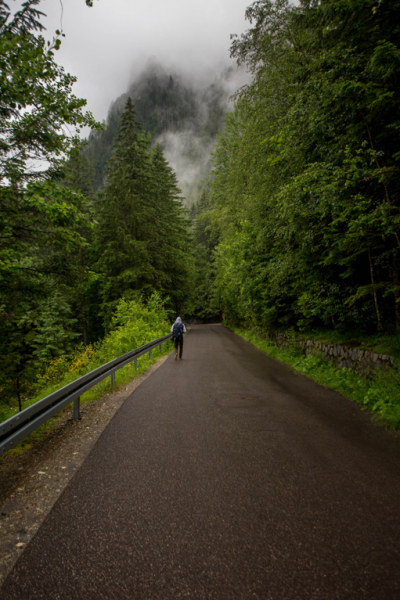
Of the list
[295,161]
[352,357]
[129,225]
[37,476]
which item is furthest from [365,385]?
[129,225]

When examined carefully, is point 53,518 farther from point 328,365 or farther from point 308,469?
point 328,365

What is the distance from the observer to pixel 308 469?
356 centimetres

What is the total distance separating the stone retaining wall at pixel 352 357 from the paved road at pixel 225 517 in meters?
2.25

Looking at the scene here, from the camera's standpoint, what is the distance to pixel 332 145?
6.64 meters

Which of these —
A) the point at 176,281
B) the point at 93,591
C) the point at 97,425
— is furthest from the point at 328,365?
the point at 176,281

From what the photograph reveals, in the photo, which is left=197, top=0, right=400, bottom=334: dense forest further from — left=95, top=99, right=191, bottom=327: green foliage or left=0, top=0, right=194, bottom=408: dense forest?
left=95, top=99, right=191, bottom=327: green foliage

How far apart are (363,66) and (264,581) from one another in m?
8.70

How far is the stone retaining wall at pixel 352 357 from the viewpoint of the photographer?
679 centimetres

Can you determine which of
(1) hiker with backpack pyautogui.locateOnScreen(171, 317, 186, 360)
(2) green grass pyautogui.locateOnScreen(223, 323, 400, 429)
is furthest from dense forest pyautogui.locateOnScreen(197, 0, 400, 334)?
(1) hiker with backpack pyautogui.locateOnScreen(171, 317, 186, 360)

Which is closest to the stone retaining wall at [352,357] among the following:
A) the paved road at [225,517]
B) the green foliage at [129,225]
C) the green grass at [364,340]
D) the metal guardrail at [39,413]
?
the green grass at [364,340]

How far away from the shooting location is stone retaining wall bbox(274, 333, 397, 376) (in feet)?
22.3

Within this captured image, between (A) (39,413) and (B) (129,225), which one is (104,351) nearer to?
(A) (39,413)

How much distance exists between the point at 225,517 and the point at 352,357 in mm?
6737

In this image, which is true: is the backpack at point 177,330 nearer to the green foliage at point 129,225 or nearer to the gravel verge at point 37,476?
the gravel verge at point 37,476
